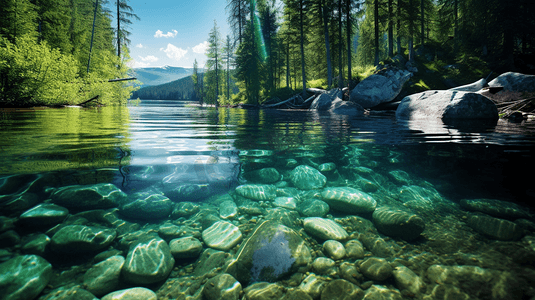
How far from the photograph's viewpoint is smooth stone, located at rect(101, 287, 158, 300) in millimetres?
1498

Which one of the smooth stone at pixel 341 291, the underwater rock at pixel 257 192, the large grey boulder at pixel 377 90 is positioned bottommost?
the smooth stone at pixel 341 291

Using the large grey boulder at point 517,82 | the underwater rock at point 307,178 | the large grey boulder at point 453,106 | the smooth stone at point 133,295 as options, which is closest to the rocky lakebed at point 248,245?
the smooth stone at point 133,295

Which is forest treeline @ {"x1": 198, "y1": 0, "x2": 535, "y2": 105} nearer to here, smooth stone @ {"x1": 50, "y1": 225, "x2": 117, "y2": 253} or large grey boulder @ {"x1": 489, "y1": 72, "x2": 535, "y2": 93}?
large grey boulder @ {"x1": 489, "y1": 72, "x2": 535, "y2": 93}

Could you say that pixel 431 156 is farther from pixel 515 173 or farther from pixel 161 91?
pixel 161 91

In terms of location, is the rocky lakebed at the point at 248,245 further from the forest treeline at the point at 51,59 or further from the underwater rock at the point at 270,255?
the forest treeline at the point at 51,59

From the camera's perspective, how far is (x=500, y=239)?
2139 millimetres

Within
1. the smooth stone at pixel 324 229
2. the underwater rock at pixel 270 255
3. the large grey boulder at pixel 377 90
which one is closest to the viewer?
the underwater rock at pixel 270 255

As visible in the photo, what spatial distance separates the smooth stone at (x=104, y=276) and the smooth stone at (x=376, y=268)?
1.88 metres

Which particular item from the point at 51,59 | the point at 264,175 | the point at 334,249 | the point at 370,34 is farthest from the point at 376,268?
the point at 370,34

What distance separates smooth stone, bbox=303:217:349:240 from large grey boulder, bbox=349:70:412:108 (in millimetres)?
14633

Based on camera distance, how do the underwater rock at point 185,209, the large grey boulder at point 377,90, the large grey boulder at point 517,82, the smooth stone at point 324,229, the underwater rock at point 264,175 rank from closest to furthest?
the smooth stone at point 324,229
the underwater rock at point 185,209
the underwater rock at point 264,175
the large grey boulder at point 517,82
the large grey boulder at point 377,90

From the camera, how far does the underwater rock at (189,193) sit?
8.91 ft

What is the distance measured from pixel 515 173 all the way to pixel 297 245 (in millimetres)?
3469

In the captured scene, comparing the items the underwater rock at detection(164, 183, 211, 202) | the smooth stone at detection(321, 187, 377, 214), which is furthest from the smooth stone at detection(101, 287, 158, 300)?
the smooth stone at detection(321, 187, 377, 214)
